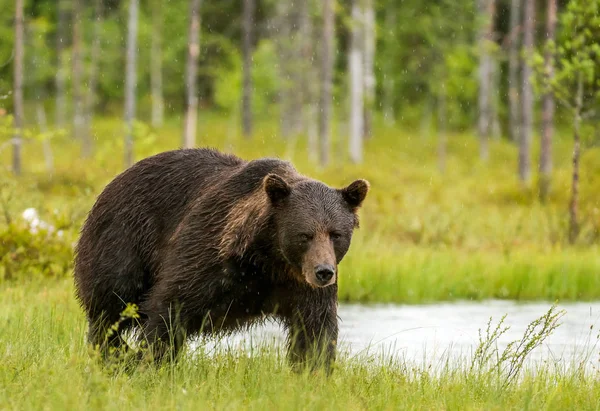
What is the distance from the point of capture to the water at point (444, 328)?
7.77 m

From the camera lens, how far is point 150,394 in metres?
4.98

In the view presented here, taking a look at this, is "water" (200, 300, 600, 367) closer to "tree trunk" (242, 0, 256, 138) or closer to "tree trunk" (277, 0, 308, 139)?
"tree trunk" (277, 0, 308, 139)

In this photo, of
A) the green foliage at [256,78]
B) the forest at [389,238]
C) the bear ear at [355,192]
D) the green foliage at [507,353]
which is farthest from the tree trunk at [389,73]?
the bear ear at [355,192]

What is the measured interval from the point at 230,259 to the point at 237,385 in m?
0.93

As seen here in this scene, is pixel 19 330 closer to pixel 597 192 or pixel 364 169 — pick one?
pixel 597 192

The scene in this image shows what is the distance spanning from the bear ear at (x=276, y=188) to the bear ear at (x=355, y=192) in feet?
1.20

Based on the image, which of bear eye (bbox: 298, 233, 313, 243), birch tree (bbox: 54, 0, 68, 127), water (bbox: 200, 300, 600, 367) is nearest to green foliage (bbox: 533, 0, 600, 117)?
water (bbox: 200, 300, 600, 367)

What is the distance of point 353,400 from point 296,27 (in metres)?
34.6

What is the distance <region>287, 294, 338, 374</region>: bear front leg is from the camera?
5.66 metres

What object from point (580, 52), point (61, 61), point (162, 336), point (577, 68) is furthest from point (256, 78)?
point (162, 336)

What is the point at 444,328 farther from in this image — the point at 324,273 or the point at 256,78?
the point at 256,78

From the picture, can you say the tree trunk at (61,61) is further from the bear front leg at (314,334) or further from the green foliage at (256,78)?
the bear front leg at (314,334)

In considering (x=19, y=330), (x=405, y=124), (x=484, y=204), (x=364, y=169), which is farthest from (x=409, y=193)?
(x=405, y=124)

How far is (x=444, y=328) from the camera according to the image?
894 cm
